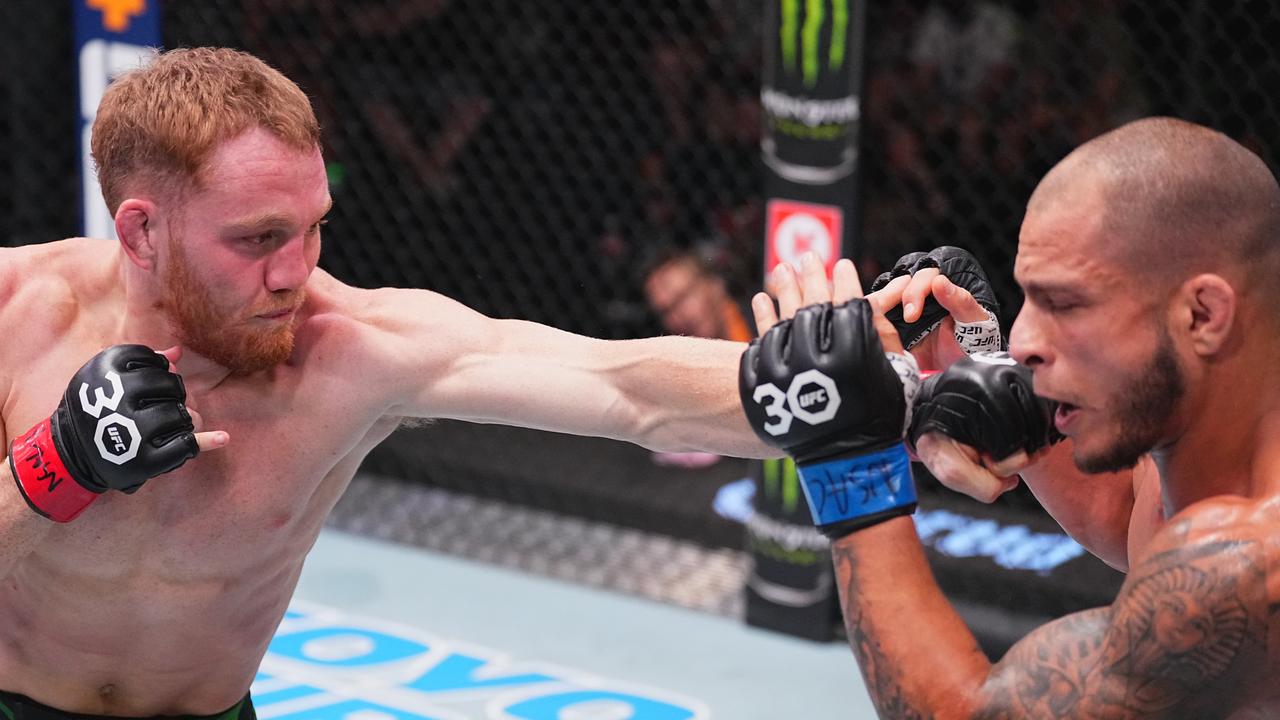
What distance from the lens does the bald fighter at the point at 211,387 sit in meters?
1.82

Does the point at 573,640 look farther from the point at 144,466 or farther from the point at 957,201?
the point at 144,466

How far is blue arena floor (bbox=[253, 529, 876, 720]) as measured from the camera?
3381mm

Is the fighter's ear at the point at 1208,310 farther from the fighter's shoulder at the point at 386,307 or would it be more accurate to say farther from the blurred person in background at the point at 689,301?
the blurred person in background at the point at 689,301

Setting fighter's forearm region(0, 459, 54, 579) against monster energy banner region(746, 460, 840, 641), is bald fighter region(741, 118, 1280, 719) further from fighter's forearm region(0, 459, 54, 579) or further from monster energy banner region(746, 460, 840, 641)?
monster energy banner region(746, 460, 840, 641)

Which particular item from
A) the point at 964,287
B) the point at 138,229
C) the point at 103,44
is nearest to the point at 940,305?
the point at 964,287

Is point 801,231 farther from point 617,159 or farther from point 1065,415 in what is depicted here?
point 1065,415

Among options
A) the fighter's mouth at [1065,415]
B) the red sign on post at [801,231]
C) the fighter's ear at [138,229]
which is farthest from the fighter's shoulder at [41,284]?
the red sign on post at [801,231]

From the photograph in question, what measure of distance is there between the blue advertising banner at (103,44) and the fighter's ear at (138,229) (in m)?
2.62

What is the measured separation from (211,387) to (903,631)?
0.91m

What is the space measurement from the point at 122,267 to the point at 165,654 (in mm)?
481

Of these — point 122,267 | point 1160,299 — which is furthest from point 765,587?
point 1160,299

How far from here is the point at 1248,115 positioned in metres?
3.83

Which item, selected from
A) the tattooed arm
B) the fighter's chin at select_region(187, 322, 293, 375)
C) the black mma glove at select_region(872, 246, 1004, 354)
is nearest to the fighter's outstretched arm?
the fighter's chin at select_region(187, 322, 293, 375)

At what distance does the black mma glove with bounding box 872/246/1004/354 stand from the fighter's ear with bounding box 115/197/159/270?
0.86 meters
